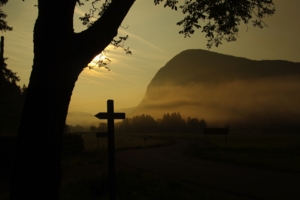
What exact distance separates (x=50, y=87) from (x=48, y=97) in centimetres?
17

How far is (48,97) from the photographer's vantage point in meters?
4.99

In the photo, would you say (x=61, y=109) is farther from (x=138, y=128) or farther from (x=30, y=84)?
(x=138, y=128)

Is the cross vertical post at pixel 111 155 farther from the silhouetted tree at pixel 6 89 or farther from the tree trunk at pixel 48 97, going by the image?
the silhouetted tree at pixel 6 89

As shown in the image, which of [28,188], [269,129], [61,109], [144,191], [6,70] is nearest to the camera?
[28,188]

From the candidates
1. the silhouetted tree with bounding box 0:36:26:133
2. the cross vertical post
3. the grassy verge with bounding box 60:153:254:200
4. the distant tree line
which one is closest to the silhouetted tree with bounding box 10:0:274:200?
the cross vertical post

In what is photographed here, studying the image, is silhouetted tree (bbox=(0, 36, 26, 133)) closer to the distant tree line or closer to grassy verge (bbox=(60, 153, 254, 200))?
grassy verge (bbox=(60, 153, 254, 200))

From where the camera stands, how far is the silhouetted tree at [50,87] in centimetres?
482

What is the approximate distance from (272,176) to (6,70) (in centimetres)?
2355

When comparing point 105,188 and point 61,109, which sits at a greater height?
point 61,109

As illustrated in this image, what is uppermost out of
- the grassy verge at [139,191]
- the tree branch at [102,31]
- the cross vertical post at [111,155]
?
the tree branch at [102,31]

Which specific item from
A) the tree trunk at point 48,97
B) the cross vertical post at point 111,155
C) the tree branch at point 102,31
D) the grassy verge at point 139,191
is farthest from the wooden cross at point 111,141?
the tree branch at point 102,31

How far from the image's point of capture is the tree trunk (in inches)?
189

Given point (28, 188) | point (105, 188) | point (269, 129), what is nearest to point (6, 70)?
point (105, 188)

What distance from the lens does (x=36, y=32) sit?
17.4ft
